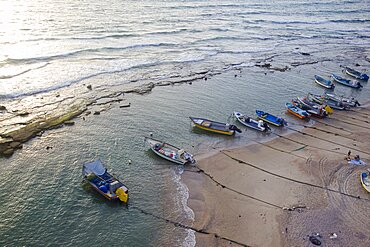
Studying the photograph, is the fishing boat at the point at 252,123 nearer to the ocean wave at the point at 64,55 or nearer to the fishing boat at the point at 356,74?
the fishing boat at the point at 356,74

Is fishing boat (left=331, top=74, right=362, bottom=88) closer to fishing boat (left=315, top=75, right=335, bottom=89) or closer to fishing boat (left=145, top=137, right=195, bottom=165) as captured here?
fishing boat (left=315, top=75, right=335, bottom=89)

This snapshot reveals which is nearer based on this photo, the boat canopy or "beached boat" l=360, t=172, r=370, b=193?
"beached boat" l=360, t=172, r=370, b=193

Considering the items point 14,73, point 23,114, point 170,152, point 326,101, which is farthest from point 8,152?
point 326,101

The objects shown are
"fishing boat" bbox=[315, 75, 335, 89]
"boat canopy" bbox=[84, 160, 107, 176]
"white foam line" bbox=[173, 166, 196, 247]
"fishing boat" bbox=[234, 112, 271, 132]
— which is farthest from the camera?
"fishing boat" bbox=[315, 75, 335, 89]

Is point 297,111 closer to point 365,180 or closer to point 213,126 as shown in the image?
point 213,126

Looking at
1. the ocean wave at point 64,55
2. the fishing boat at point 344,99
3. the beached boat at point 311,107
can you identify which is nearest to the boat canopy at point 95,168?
the beached boat at point 311,107

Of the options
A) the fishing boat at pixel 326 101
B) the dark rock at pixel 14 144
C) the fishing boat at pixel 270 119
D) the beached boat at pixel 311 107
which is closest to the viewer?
the dark rock at pixel 14 144

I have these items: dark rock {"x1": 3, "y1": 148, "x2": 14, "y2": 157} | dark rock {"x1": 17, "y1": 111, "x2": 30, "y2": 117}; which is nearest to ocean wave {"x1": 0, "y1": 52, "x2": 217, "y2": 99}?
dark rock {"x1": 17, "y1": 111, "x2": 30, "y2": 117}
